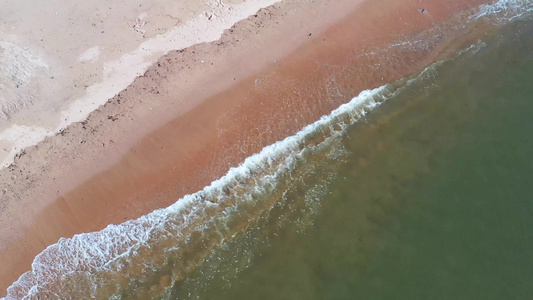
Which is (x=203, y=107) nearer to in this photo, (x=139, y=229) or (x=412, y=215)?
(x=139, y=229)

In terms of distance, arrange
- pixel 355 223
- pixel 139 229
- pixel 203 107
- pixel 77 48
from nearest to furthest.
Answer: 1. pixel 139 229
2. pixel 355 223
3. pixel 203 107
4. pixel 77 48

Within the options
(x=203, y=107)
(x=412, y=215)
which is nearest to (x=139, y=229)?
(x=203, y=107)

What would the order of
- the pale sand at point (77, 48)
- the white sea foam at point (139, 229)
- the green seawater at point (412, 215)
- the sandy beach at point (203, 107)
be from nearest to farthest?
the white sea foam at point (139, 229) → the green seawater at point (412, 215) → the sandy beach at point (203, 107) → the pale sand at point (77, 48)

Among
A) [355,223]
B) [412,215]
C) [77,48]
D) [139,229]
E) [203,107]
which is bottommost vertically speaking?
[412,215]

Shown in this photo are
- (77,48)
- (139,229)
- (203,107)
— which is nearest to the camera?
(139,229)

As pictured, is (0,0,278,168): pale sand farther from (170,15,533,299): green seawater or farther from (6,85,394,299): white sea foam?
(170,15,533,299): green seawater

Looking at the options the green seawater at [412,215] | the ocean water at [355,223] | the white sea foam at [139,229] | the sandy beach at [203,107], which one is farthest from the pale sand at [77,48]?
the green seawater at [412,215]

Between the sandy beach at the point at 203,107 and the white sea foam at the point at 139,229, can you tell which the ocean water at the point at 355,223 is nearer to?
the white sea foam at the point at 139,229
